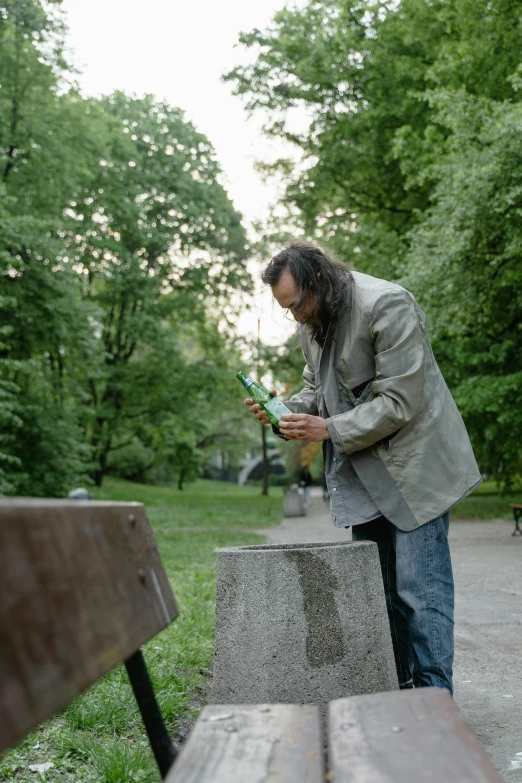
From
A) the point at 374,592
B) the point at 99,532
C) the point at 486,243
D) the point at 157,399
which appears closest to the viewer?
the point at 99,532

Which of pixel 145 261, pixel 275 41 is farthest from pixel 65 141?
pixel 145 261

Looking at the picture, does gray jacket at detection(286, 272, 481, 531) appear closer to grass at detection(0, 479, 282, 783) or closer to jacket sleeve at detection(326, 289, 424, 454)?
jacket sleeve at detection(326, 289, 424, 454)

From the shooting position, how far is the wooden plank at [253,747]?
1.51 m

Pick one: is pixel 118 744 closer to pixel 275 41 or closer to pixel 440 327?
pixel 440 327

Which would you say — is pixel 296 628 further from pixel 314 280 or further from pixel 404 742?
pixel 404 742

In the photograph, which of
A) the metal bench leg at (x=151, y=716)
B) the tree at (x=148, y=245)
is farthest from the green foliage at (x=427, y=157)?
the metal bench leg at (x=151, y=716)

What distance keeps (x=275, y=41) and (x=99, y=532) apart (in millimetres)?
23664

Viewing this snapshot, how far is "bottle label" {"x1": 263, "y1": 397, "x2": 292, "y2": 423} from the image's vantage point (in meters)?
3.78

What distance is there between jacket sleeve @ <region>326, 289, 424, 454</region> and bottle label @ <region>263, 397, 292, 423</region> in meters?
0.30

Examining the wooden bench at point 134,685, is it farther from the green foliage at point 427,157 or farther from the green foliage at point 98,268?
the green foliage at point 98,268

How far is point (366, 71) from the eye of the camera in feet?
70.1

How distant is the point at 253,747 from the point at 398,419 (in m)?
1.93

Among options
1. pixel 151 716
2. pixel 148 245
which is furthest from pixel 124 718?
pixel 148 245

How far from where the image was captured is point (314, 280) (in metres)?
3.59
